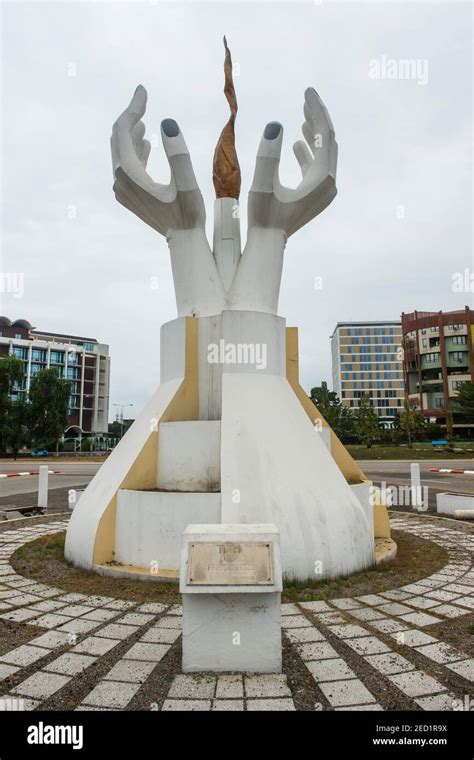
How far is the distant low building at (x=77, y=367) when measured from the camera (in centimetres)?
7381

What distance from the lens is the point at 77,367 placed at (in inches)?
3059

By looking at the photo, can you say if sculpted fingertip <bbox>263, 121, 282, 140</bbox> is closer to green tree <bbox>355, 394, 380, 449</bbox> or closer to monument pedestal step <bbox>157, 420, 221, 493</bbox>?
monument pedestal step <bbox>157, 420, 221, 493</bbox>

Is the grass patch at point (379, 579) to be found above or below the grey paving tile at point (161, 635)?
below

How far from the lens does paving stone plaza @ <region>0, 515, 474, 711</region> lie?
3492mm

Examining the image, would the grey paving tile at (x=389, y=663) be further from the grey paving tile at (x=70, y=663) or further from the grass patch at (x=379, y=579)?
the grey paving tile at (x=70, y=663)

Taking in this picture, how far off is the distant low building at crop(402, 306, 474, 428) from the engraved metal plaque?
67199 mm

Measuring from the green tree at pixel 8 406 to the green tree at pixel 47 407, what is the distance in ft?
4.82

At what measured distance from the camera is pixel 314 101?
8.95m

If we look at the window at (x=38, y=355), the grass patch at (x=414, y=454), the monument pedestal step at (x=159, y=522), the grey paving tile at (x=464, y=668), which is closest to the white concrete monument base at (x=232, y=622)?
the grey paving tile at (x=464, y=668)

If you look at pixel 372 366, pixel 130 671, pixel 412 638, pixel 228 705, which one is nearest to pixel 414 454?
pixel 412 638

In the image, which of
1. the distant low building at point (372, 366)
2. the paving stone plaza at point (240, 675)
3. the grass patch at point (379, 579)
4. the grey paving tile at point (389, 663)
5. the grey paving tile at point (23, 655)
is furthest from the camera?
the distant low building at point (372, 366)

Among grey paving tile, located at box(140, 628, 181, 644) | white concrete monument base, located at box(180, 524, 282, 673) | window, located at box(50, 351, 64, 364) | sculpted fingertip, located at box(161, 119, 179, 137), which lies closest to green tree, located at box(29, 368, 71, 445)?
window, located at box(50, 351, 64, 364)

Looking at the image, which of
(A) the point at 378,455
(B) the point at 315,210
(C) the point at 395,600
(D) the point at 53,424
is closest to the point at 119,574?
(C) the point at 395,600

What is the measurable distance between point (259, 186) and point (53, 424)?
4923 cm
